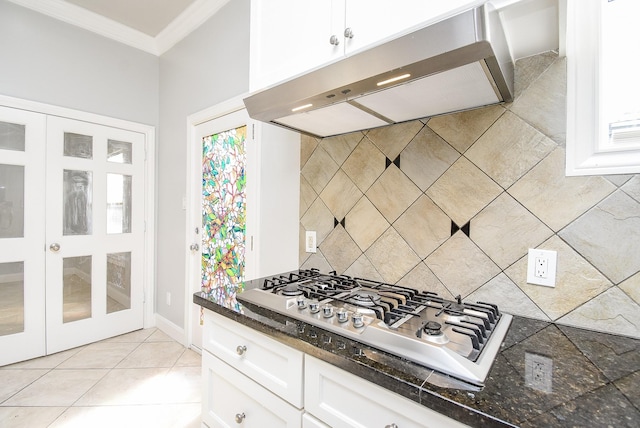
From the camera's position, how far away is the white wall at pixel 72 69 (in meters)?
2.41

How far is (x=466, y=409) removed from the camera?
583mm

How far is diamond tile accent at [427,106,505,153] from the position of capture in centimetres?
118

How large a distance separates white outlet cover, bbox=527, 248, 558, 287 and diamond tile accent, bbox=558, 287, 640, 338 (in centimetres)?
11

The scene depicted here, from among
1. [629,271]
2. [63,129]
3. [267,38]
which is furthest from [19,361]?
[629,271]

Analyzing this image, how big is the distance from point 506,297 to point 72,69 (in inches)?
144

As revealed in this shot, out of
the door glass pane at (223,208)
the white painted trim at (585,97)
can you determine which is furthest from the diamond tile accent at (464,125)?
the door glass pane at (223,208)

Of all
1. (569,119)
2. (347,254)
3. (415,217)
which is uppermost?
(569,119)

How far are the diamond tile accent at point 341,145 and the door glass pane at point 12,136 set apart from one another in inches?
99.5

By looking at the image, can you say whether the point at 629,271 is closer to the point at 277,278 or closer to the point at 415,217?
the point at 415,217

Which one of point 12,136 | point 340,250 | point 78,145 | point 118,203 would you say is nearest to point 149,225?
point 118,203

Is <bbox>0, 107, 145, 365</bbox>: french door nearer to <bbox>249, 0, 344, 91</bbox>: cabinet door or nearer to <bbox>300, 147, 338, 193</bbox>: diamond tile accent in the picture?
<bbox>300, 147, 338, 193</bbox>: diamond tile accent

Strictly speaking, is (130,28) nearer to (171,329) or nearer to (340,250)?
(171,329)

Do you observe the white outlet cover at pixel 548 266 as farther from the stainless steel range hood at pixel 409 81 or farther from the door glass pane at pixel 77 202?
the door glass pane at pixel 77 202

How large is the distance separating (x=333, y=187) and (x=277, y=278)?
0.58m
